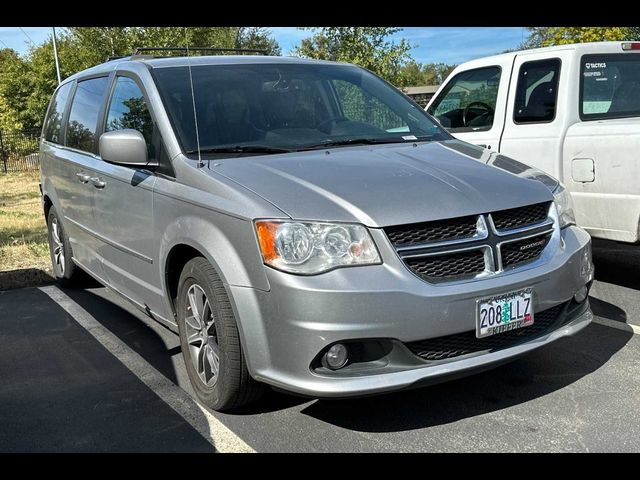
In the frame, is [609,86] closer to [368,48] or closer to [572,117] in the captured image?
[572,117]

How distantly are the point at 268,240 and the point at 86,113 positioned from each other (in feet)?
9.52

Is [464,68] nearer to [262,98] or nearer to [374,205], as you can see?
[262,98]

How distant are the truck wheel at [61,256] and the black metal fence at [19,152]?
17.0 m

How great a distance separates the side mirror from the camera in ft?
12.1

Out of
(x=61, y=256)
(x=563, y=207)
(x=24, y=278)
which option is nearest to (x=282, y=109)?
(x=563, y=207)

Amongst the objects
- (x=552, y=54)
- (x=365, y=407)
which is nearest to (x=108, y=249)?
(x=365, y=407)

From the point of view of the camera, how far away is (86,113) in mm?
5141

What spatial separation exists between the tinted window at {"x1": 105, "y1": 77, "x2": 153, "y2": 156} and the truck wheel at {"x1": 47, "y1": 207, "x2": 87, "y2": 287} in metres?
1.60

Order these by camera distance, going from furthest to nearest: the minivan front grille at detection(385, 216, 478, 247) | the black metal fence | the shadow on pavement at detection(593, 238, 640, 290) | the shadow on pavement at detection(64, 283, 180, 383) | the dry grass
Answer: the black metal fence → the dry grass → the shadow on pavement at detection(593, 238, 640, 290) → the shadow on pavement at detection(64, 283, 180, 383) → the minivan front grille at detection(385, 216, 478, 247)

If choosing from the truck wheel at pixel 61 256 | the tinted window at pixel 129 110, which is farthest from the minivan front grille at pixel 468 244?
the truck wheel at pixel 61 256

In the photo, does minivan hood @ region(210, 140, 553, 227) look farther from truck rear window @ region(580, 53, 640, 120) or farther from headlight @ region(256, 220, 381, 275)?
truck rear window @ region(580, 53, 640, 120)

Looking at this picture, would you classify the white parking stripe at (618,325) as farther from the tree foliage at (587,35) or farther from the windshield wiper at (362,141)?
the tree foliage at (587,35)

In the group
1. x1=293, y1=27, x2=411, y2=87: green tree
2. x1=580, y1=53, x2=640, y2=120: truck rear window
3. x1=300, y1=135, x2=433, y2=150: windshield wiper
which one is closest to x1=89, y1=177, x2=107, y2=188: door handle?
x1=300, y1=135, x2=433, y2=150: windshield wiper
